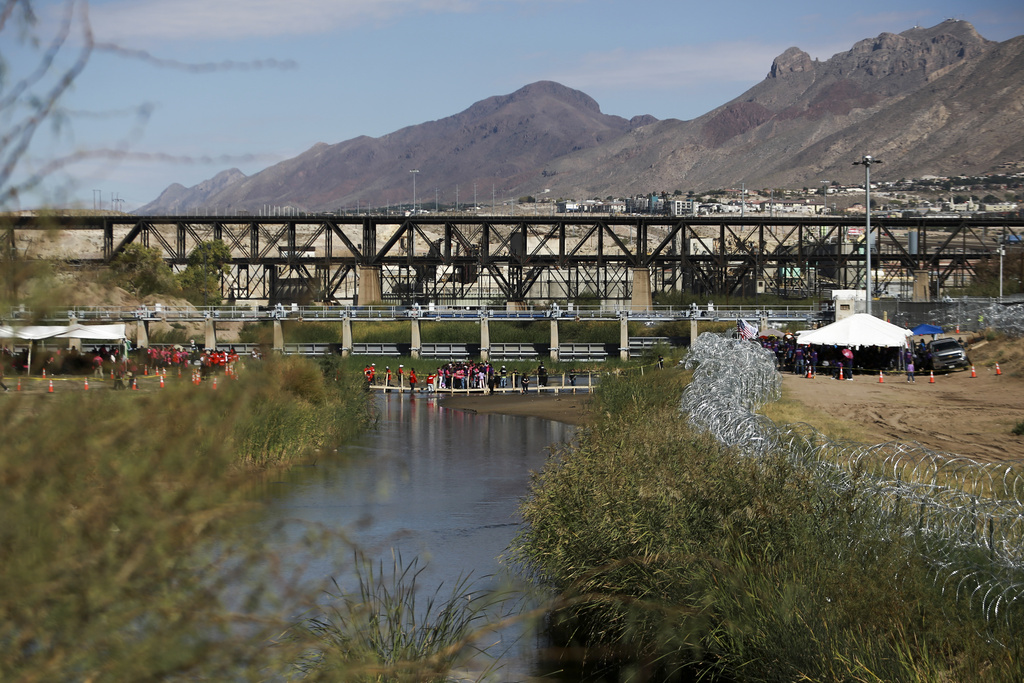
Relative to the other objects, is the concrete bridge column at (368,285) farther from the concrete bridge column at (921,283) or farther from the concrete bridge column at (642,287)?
the concrete bridge column at (921,283)

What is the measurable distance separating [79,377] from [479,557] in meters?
16.7

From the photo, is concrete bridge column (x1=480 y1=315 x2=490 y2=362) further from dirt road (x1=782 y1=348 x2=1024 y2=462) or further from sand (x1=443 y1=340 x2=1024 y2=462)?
dirt road (x1=782 y1=348 x2=1024 y2=462)

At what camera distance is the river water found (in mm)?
14164

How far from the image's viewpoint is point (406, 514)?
26328 mm

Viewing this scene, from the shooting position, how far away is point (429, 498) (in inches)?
1141

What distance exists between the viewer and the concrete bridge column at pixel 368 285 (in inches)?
3856

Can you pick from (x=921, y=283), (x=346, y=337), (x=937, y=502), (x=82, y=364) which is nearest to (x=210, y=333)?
(x=346, y=337)

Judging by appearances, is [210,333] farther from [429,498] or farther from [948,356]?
[948,356]

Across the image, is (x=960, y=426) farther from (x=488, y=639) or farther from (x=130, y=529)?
(x=130, y=529)

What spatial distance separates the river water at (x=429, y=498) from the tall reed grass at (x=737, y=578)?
62.4 inches

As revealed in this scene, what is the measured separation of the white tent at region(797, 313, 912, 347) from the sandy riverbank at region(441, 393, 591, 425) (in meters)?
12.2

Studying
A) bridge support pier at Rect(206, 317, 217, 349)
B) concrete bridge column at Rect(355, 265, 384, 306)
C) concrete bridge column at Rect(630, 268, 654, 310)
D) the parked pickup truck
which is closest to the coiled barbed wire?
the parked pickup truck

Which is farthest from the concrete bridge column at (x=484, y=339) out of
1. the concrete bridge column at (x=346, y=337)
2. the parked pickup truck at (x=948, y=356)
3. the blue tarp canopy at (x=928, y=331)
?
the parked pickup truck at (x=948, y=356)

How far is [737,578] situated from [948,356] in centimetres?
3729
